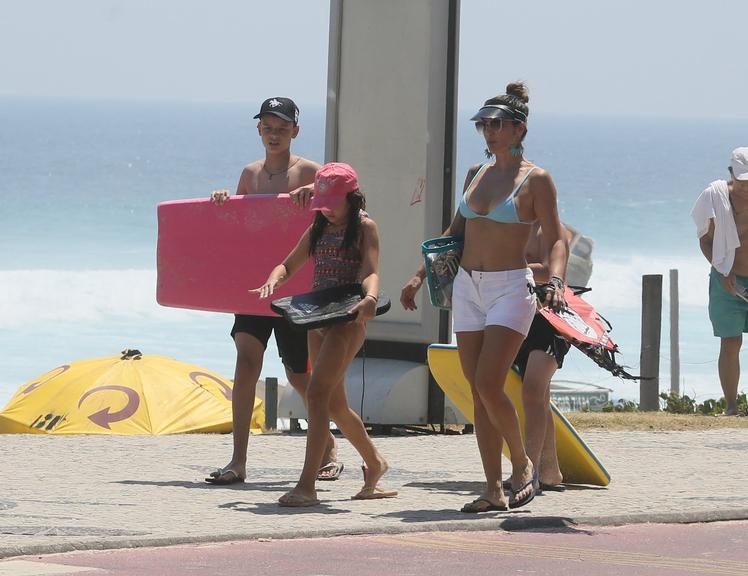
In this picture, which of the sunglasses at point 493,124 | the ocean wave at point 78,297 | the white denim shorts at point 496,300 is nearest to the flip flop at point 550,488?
the white denim shorts at point 496,300

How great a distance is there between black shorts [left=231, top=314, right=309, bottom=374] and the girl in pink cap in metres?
0.67

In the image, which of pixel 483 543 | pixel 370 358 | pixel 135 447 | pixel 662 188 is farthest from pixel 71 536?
pixel 662 188

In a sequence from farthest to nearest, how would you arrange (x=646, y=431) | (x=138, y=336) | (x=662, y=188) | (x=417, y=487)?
1. (x=662, y=188)
2. (x=138, y=336)
3. (x=646, y=431)
4. (x=417, y=487)

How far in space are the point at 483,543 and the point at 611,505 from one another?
3.87 feet

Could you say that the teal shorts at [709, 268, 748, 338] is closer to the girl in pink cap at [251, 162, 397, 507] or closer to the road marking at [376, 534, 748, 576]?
the girl in pink cap at [251, 162, 397, 507]

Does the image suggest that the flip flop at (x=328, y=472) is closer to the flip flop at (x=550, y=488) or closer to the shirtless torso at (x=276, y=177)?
the flip flop at (x=550, y=488)

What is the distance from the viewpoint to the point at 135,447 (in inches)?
399

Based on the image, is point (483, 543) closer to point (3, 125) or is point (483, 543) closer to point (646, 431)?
point (646, 431)

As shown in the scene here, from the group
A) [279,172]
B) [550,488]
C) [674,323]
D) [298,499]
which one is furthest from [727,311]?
[298,499]

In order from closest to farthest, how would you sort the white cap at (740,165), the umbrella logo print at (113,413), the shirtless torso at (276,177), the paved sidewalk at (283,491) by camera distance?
the paved sidewalk at (283,491), the shirtless torso at (276,177), the umbrella logo print at (113,413), the white cap at (740,165)

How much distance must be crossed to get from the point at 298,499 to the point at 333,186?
142 cm

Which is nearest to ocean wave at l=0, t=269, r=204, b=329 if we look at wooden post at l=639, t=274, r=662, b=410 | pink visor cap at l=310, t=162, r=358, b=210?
wooden post at l=639, t=274, r=662, b=410

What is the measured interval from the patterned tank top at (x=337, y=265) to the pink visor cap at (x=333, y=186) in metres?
0.16

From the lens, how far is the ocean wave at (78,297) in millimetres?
36406
